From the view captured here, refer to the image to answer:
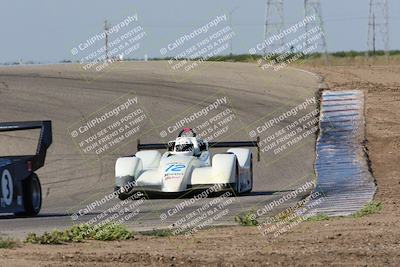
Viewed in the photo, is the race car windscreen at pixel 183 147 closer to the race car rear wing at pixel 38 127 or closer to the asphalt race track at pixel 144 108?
the asphalt race track at pixel 144 108

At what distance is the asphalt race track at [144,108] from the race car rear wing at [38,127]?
103cm

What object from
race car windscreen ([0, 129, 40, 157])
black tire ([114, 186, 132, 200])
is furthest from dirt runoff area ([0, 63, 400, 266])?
race car windscreen ([0, 129, 40, 157])

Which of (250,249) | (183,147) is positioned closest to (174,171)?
(183,147)

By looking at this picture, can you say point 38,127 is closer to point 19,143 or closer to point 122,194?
point 122,194

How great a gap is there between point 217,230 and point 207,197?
6.92 metres

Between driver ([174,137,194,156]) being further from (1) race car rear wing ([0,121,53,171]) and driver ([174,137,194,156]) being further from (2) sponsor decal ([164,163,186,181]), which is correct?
(1) race car rear wing ([0,121,53,171])

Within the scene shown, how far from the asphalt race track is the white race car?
385mm

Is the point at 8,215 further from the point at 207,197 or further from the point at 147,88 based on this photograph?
the point at 147,88

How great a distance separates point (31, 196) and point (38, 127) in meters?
1.23

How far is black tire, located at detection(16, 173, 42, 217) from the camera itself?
767 inches

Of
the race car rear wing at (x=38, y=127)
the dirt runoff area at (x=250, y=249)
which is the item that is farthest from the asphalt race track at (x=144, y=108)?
the dirt runoff area at (x=250, y=249)

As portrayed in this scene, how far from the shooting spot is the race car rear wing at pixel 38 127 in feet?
63.6

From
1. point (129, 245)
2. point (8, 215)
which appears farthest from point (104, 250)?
point (8, 215)

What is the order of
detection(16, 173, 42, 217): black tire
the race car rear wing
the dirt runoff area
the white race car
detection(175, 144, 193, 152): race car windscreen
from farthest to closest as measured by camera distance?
detection(175, 144, 193, 152): race car windscreen < the white race car < detection(16, 173, 42, 217): black tire < the race car rear wing < the dirt runoff area
